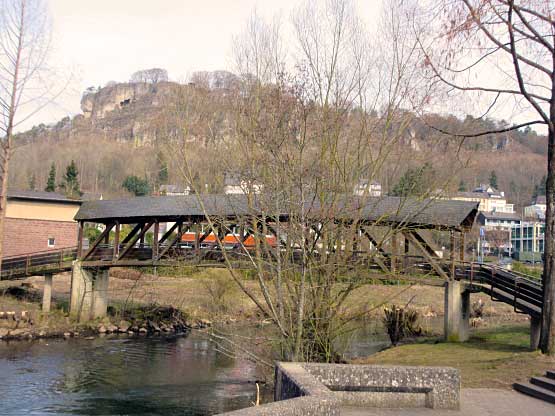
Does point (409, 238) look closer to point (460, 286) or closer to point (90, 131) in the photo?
point (460, 286)

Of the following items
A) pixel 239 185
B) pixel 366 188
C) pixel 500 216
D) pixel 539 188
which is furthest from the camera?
pixel 500 216

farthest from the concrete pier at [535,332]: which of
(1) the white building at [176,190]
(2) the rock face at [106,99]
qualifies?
(2) the rock face at [106,99]

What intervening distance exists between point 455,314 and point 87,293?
15564 mm

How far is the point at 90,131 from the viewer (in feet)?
354

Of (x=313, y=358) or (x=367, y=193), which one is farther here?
(x=367, y=193)

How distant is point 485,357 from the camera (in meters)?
14.6

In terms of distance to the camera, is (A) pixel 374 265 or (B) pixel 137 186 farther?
(B) pixel 137 186

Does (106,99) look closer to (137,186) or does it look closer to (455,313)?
(137,186)

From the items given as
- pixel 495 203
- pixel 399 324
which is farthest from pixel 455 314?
pixel 495 203

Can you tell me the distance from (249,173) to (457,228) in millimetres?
7544

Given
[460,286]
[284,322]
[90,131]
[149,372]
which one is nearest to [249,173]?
[284,322]

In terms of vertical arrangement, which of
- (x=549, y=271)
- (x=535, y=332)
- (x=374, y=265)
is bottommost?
(x=535, y=332)

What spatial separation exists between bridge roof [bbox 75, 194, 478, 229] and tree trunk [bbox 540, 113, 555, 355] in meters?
2.88

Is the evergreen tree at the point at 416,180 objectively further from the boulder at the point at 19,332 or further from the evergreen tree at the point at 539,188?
the evergreen tree at the point at 539,188
